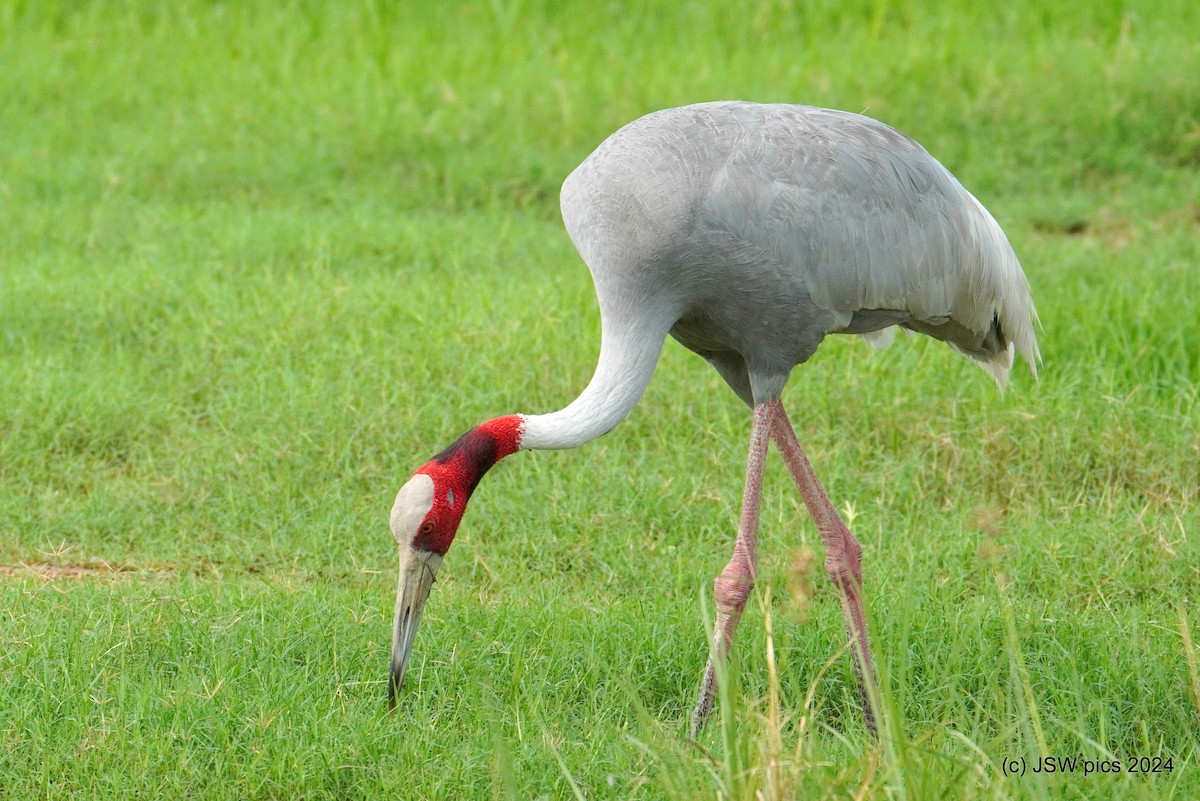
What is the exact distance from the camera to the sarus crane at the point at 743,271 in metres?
3.93

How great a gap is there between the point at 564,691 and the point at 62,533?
2055 millimetres

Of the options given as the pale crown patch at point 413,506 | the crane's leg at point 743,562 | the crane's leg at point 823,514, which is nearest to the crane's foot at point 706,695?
the crane's leg at point 743,562

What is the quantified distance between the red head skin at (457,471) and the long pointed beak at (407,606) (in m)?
0.04

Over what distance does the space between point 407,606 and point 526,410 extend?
1.93m

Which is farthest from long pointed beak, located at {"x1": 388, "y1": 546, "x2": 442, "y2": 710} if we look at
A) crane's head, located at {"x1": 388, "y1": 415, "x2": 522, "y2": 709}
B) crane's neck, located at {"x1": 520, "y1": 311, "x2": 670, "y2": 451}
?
crane's neck, located at {"x1": 520, "y1": 311, "x2": 670, "y2": 451}

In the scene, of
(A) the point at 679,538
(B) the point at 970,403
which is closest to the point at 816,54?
(B) the point at 970,403

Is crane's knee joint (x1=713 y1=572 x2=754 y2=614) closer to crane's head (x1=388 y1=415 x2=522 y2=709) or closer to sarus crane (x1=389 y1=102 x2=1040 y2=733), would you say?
sarus crane (x1=389 y1=102 x2=1040 y2=733)

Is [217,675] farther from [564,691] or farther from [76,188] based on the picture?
[76,188]

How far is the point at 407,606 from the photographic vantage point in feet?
12.7

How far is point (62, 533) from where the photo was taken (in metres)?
5.09

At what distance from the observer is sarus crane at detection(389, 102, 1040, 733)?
393 centimetres

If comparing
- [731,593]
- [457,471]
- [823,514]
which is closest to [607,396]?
[457,471]

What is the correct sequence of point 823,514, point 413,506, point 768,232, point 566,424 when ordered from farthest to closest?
point 823,514, point 768,232, point 566,424, point 413,506

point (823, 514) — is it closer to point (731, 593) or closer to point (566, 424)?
point (731, 593)
